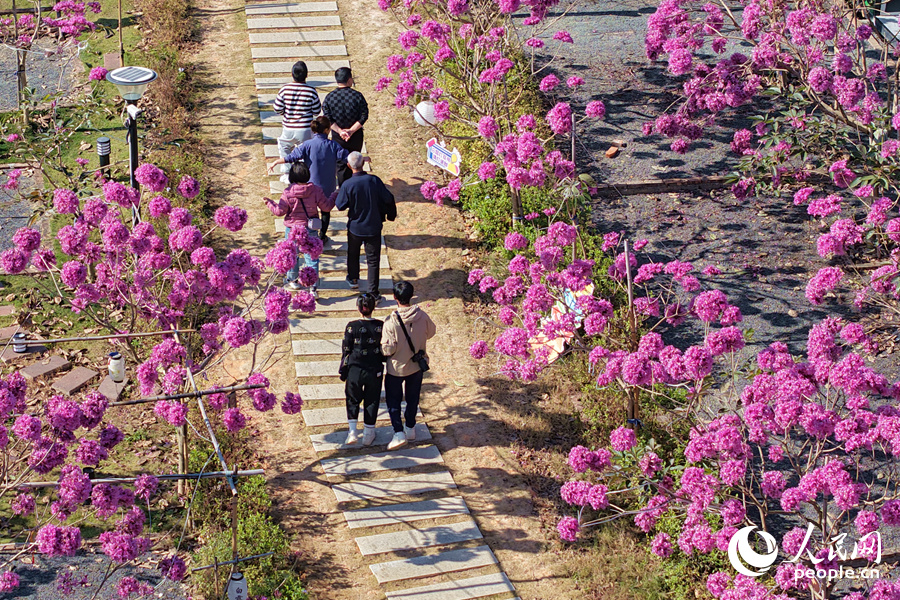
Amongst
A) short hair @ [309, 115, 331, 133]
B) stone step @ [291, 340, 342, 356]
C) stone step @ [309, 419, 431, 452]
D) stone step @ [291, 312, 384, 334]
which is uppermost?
short hair @ [309, 115, 331, 133]

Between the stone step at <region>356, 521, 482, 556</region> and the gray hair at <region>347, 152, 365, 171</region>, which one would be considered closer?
the stone step at <region>356, 521, 482, 556</region>

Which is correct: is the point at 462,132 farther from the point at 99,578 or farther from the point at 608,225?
the point at 99,578

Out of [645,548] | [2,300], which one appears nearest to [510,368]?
[645,548]

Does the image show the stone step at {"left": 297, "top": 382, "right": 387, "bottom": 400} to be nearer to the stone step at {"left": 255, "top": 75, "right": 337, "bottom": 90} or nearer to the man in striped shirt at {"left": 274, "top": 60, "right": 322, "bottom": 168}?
the man in striped shirt at {"left": 274, "top": 60, "right": 322, "bottom": 168}

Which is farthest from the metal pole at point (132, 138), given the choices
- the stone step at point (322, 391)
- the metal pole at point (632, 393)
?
the metal pole at point (632, 393)

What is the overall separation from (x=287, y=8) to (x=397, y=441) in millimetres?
9447

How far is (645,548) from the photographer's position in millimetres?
10164

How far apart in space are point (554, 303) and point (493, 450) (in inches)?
68.7

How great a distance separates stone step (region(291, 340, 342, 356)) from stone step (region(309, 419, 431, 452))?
1.17 metres

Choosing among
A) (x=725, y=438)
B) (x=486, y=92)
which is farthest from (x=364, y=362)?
(x=486, y=92)

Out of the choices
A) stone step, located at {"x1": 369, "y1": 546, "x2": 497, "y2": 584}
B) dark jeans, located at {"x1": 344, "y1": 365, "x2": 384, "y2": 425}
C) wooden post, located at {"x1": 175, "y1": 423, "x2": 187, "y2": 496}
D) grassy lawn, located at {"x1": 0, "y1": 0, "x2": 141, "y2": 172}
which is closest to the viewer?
stone step, located at {"x1": 369, "y1": 546, "x2": 497, "y2": 584}

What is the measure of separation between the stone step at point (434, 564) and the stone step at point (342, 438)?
4.81ft

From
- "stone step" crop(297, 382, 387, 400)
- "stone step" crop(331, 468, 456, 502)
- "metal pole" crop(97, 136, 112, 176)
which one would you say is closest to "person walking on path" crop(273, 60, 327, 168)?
"metal pole" crop(97, 136, 112, 176)

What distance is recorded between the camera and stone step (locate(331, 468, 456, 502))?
10.5 m
